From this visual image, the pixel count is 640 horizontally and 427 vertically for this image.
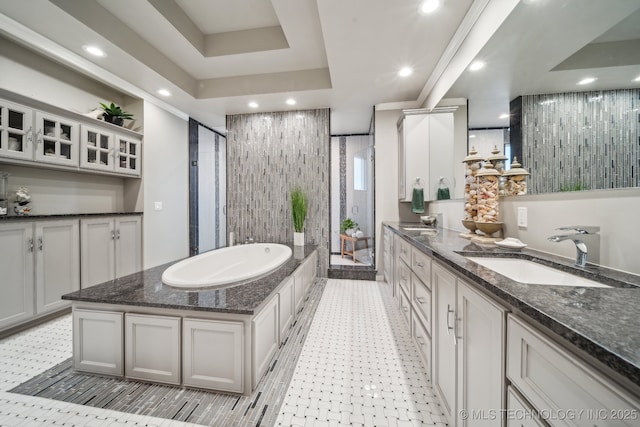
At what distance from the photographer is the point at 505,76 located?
1488 mm

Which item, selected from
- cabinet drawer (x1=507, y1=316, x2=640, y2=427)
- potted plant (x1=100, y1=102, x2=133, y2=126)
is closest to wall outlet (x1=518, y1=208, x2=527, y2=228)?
cabinet drawer (x1=507, y1=316, x2=640, y2=427)

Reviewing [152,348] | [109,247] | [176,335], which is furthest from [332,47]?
[109,247]

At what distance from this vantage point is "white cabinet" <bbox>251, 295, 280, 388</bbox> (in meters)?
1.31

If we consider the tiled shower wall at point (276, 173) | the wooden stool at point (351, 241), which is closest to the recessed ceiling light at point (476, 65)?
the tiled shower wall at point (276, 173)

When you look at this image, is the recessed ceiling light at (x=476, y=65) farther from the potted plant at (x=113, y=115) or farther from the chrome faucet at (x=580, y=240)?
the potted plant at (x=113, y=115)

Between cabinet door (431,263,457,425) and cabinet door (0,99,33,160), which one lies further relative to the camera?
cabinet door (0,99,33,160)

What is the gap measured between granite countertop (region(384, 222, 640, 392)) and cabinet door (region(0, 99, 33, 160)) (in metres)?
3.26

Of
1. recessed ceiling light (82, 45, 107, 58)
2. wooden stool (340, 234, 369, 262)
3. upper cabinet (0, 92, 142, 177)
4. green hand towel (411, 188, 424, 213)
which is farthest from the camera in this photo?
wooden stool (340, 234, 369, 262)

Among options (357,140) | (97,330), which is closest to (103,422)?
(97,330)

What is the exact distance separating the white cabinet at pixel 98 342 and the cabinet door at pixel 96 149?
Answer: 1.84 metres

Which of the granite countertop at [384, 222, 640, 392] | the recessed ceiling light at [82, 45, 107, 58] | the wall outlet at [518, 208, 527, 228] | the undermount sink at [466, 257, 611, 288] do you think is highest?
the recessed ceiling light at [82, 45, 107, 58]

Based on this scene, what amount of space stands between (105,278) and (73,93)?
2.05m

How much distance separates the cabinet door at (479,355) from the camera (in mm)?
699

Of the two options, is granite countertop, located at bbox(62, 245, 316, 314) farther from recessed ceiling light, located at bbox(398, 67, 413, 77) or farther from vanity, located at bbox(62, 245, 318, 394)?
recessed ceiling light, located at bbox(398, 67, 413, 77)
